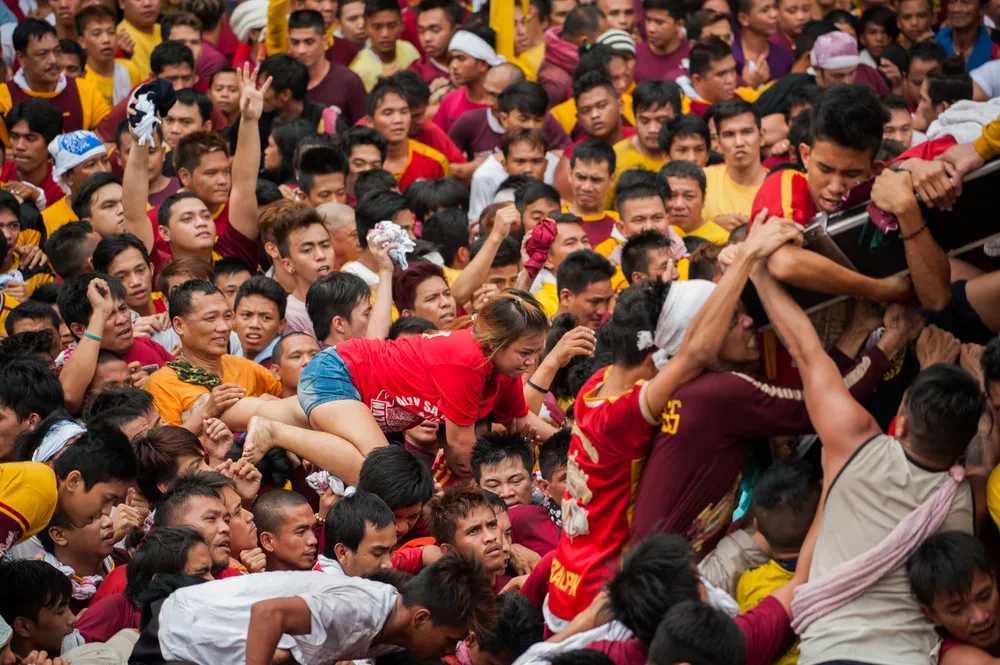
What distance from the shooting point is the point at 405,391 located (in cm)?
602

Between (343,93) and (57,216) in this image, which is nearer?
(57,216)

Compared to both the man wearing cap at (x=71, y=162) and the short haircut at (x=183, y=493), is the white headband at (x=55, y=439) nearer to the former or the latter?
the short haircut at (x=183, y=493)

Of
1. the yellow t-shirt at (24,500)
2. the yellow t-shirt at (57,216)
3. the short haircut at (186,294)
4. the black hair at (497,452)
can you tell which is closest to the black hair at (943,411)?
the black hair at (497,452)

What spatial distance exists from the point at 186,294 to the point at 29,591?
226cm

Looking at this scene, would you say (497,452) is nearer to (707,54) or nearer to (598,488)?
(598,488)

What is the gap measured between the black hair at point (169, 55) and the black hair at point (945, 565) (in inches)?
298

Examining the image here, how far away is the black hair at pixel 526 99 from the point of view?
385 inches

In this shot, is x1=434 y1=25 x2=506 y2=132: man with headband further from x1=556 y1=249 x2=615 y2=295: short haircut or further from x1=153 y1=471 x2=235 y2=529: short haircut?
x1=153 y1=471 x2=235 y2=529: short haircut

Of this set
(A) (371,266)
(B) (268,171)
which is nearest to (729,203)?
(A) (371,266)

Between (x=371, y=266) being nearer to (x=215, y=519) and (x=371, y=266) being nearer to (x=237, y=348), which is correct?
(x=237, y=348)

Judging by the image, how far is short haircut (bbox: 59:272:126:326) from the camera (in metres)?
6.77

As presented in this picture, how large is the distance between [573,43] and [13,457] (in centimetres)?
656

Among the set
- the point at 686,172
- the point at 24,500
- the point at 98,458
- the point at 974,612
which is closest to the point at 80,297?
the point at 98,458

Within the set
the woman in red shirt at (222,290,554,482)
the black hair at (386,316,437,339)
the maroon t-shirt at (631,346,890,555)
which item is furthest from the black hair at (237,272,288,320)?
the maroon t-shirt at (631,346,890,555)
